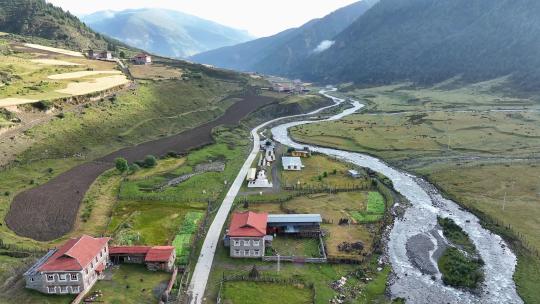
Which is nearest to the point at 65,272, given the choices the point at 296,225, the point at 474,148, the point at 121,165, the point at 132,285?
the point at 132,285

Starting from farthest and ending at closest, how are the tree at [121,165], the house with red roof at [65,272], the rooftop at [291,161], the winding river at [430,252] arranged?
the rooftop at [291,161] < the tree at [121,165] < the winding river at [430,252] < the house with red roof at [65,272]

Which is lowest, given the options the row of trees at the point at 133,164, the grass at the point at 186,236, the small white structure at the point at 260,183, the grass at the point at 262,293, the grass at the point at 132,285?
the grass at the point at 262,293

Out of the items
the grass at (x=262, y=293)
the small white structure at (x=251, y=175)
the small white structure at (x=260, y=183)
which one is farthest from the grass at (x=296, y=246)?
the small white structure at (x=251, y=175)

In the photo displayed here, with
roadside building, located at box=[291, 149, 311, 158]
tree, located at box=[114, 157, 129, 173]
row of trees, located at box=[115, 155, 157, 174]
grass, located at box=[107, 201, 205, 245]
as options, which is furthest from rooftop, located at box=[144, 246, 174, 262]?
roadside building, located at box=[291, 149, 311, 158]

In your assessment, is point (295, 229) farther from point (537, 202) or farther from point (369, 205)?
point (537, 202)

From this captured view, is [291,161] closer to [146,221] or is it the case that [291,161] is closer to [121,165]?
[121,165]

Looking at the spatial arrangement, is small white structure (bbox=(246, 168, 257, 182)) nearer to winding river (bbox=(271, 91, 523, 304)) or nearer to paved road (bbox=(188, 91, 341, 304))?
paved road (bbox=(188, 91, 341, 304))

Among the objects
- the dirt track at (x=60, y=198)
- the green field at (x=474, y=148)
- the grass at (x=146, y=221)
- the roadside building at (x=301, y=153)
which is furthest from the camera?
the roadside building at (x=301, y=153)

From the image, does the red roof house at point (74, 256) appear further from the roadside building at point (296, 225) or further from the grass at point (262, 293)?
the roadside building at point (296, 225)
